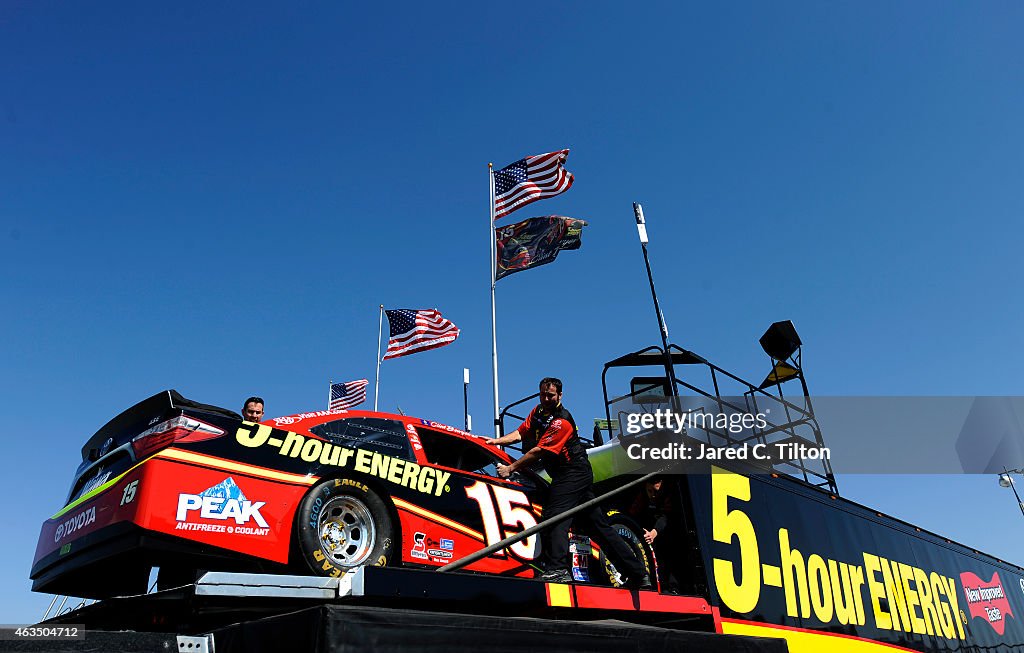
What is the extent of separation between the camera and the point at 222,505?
4344 mm

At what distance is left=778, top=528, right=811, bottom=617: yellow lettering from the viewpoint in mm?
5914

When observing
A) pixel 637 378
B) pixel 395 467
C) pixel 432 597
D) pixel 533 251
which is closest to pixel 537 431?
pixel 395 467

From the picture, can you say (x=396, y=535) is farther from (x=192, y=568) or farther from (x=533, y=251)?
(x=533, y=251)

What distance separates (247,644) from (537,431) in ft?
9.68

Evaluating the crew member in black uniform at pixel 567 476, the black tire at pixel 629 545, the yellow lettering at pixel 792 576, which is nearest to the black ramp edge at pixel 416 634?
the crew member in black uniform at pixel 567 476

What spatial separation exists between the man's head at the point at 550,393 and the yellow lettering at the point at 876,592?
403 centimetres

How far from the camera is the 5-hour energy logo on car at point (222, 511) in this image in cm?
418

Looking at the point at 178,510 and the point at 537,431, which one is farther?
the point at 537,431

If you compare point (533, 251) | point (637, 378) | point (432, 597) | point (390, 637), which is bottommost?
point (390, 637)

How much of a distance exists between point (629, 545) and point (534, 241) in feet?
31.4

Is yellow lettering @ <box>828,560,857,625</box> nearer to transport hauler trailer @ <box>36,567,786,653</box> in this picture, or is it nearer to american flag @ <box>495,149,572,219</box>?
transport hauler trailer @ <box>36,567,786,653</box>

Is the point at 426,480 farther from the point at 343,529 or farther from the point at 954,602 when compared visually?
the point at 954,602

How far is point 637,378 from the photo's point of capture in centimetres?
912

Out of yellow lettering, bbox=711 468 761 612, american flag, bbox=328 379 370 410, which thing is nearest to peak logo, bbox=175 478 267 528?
yellow lettering, bbox=711 468 761 612
